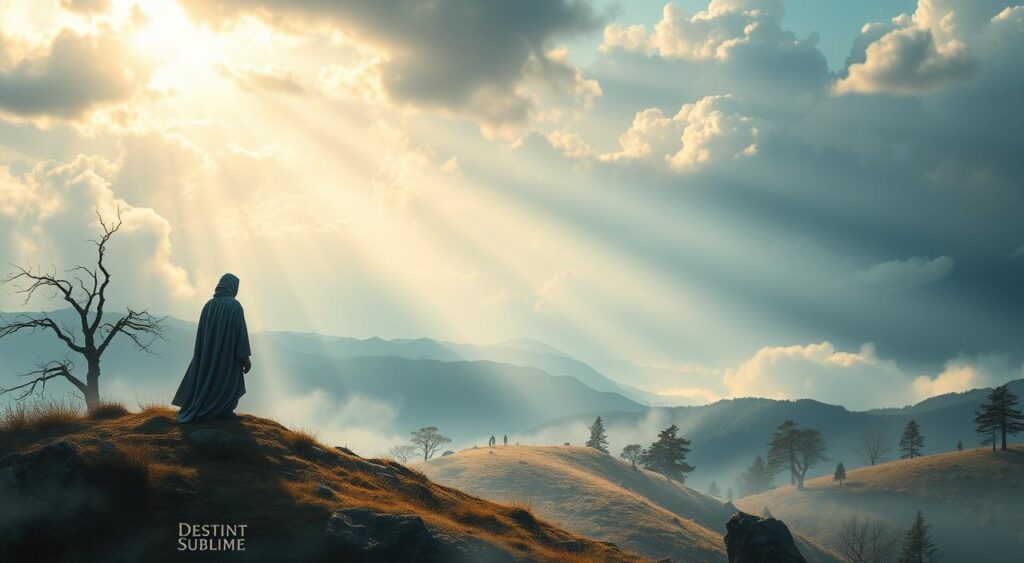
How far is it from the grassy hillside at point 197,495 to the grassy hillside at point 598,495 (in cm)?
5295

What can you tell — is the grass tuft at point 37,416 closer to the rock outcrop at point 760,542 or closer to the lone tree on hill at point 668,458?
the rock outcrop at point 760,542

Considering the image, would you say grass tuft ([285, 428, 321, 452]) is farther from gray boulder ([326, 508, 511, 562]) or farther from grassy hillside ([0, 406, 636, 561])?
gray boulder ([326, 508, 511, 562])

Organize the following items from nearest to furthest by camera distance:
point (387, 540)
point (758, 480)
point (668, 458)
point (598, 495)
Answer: point (387, 540) < point (598, 495) < point (668, 458) < point (758, 480)

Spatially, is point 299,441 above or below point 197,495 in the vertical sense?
above

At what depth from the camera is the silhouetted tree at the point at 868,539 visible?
326ft

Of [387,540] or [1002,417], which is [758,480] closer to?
[1002,417]

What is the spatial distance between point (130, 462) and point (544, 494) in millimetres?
79425

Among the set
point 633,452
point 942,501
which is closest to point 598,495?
point 633,452

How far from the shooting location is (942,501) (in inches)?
4643

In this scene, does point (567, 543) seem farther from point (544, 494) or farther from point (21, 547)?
point (544, 494)

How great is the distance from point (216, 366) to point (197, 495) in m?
6.13

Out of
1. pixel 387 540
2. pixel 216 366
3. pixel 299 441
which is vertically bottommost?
pixel 387 540

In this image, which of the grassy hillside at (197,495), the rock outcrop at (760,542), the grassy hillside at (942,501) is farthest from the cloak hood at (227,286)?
the grassy hillside at (942,501)

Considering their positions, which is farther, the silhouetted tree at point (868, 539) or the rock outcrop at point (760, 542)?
the silhouetted tree at point (868, 539)
